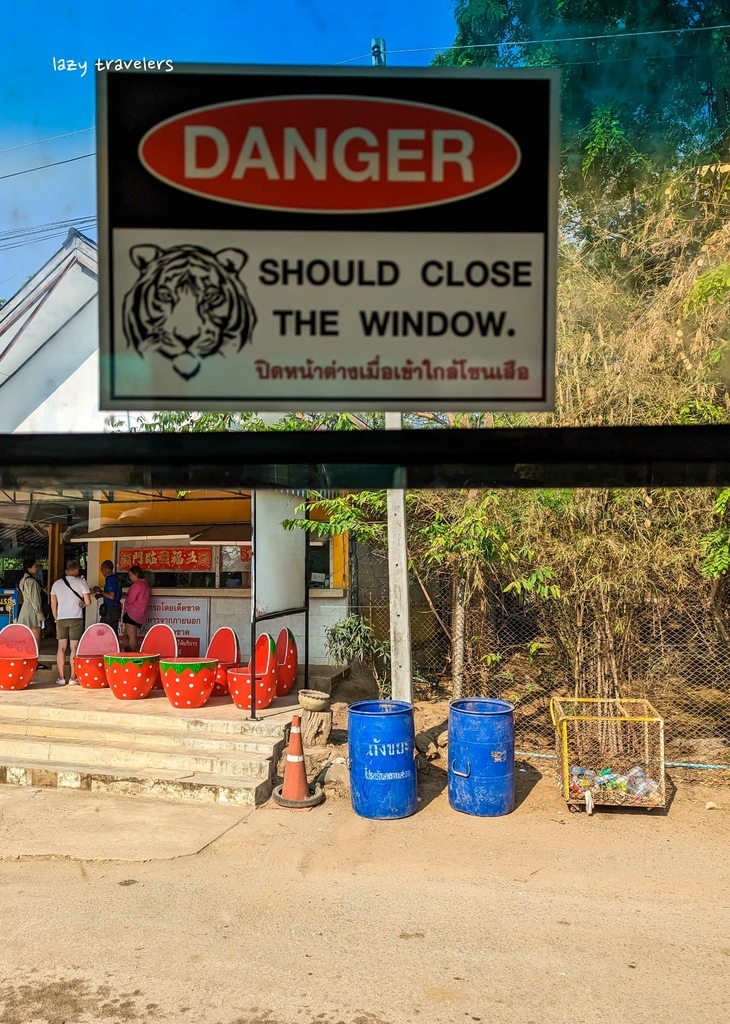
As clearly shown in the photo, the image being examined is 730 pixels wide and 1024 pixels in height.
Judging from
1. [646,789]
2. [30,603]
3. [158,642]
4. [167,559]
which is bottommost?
[646,789]

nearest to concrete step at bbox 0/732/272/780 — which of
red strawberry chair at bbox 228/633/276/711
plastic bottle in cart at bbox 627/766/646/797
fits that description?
red strawberry chair at bbox 228/633/276/711

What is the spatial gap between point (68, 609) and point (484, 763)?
645 centimetres

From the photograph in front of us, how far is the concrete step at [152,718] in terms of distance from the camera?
30.0 ft

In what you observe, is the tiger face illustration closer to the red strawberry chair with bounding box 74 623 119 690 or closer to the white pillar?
the white pillar

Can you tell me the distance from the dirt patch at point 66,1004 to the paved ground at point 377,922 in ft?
0.04

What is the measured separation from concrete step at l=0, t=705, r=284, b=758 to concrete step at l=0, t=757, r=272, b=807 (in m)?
0.54

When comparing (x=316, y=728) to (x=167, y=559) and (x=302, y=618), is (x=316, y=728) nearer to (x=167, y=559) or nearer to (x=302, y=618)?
(x=302, y=618)

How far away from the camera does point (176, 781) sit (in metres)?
7.95

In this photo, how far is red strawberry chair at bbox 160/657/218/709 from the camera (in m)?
Result: 9.77

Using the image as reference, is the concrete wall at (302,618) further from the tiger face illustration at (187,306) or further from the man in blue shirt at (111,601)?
the tiger face illustration at (187,306)

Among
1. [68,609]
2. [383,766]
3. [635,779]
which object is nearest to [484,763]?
[383,766]

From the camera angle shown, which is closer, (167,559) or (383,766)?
(383,766)

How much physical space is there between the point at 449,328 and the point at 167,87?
88 cm

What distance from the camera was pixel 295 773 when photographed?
775cm
